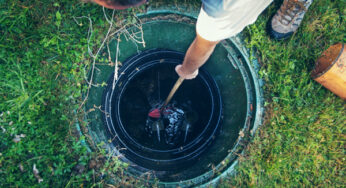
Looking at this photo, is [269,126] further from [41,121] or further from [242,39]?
[41,121]

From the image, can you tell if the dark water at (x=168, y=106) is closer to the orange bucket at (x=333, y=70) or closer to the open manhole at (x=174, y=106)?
the open manhole at (x=174, y=106)

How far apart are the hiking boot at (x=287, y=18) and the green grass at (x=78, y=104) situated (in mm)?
90

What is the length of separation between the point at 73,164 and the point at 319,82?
2503 mm

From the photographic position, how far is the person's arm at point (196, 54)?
1356 mm

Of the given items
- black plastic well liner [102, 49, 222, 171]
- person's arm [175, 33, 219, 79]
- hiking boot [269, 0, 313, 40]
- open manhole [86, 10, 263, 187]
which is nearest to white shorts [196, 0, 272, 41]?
person's arm [175, 33, 219, 79]

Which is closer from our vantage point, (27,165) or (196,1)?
(27,165)

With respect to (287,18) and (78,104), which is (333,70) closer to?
(287,18)

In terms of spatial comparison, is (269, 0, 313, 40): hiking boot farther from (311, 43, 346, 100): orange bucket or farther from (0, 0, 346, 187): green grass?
(311, 43, 346, 100): orange bucket

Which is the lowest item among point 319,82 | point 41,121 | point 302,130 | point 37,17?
point 302,130

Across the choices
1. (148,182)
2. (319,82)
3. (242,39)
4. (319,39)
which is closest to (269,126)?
(319,82)

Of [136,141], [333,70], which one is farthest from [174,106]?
[333,70]

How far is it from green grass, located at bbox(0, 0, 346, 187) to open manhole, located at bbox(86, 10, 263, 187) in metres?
0.16

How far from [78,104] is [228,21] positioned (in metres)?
1.58

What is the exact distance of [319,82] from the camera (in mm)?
2201
